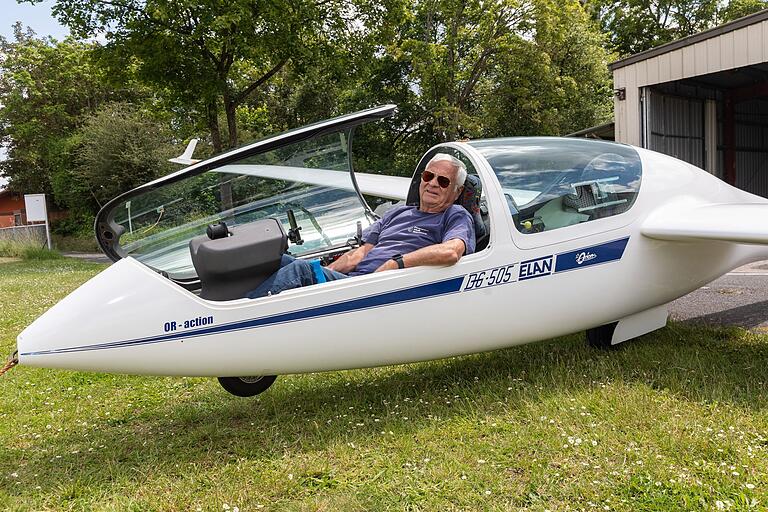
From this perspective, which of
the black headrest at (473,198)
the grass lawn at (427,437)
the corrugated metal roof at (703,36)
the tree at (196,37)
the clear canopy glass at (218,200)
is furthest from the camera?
the tree at (196,37)

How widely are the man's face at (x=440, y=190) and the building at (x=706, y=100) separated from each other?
968 centimetres

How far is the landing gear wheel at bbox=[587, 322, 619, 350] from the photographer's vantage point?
14.6 feet

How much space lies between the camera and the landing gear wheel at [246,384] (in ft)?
12.0

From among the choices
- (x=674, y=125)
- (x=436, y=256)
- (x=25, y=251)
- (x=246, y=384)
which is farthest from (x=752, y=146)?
(x=25, y=251)

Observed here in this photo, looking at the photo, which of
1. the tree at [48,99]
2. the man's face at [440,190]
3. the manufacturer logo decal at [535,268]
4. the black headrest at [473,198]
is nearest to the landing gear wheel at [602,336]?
the manufacturer logo decal at [535,268]

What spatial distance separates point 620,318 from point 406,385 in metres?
1.67

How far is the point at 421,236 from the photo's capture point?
12.6 ft

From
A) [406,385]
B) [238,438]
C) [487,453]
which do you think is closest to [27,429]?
[238,438]

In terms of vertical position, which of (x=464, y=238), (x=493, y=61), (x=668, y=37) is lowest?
(x=464, y=238)

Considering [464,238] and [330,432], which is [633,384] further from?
[330,432]

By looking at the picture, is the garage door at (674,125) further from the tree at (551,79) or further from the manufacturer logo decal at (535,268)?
the manufacturer logo decal at (535,268)

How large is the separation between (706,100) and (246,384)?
17221mm

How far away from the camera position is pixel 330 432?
11.2 ft

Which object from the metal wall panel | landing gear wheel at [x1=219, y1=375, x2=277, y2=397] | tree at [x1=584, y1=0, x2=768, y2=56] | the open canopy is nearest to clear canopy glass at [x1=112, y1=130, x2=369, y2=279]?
the open canopy
